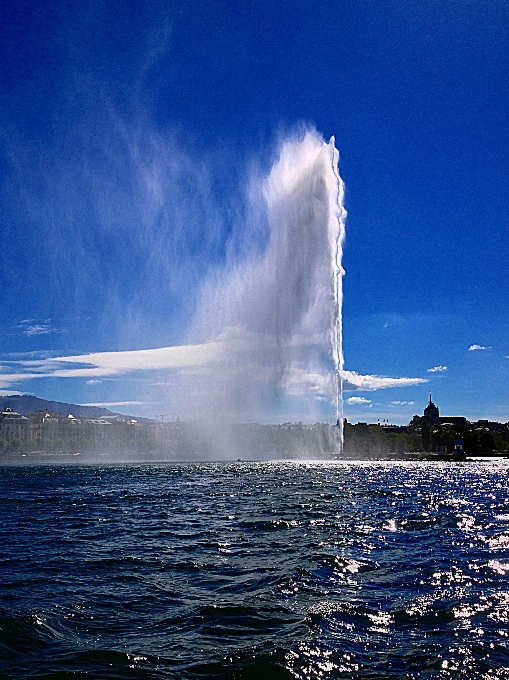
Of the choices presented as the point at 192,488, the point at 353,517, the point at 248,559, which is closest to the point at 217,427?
the point at 192,488

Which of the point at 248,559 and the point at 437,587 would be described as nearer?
the point at 437,587

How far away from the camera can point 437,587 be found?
15.3 metres

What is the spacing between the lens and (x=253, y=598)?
14.0 m

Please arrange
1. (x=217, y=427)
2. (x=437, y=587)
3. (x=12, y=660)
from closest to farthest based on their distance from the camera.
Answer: (x=12, y=660) → (x=437, y=587) → (x=217, y=427)

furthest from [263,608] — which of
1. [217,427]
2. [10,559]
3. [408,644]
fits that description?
[217,427]

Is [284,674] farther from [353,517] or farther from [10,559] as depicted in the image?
[353,517]

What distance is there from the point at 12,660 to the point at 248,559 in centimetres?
1001

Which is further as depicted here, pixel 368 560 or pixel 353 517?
pixel 353 517

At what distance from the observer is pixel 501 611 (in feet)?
43.4

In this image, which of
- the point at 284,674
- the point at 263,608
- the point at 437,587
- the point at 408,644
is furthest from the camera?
the point at 437,587

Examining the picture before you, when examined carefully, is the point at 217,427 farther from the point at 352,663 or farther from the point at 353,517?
the point at 352,663

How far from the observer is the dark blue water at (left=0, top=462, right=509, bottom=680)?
391 inches

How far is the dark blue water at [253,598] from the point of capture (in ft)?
32.6

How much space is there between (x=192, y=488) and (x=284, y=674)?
4618 centimetres
